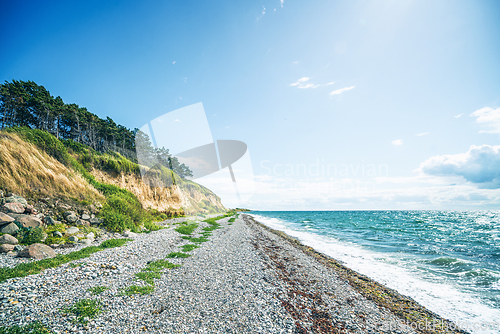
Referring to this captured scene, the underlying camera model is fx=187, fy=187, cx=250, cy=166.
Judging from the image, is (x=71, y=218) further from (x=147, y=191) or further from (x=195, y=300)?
(x=147, y=191)

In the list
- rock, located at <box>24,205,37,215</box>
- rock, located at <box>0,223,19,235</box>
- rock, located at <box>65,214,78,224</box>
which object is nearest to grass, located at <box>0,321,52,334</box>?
rock, located at <box>0,223,19,235</box>

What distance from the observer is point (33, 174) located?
16.0m

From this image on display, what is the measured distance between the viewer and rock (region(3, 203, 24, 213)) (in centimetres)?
1260

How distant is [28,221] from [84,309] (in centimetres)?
1133

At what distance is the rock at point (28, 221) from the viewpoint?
12.4 meters

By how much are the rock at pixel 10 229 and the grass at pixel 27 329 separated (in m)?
10.2

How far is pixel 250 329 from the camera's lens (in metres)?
6.41

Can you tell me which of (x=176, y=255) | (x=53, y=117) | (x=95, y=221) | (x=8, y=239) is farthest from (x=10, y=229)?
(x=53, y=117)

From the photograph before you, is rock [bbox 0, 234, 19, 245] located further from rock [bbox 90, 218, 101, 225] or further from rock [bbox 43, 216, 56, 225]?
rock [bbox 90, 218, 101, 225]

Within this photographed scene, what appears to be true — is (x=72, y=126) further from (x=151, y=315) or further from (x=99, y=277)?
(x=151, y=315)

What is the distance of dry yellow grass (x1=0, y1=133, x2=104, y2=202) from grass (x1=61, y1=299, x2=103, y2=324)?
14.5 m

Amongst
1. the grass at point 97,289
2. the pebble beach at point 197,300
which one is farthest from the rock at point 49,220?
the grass at point 97,289

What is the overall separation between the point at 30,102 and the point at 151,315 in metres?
48.0

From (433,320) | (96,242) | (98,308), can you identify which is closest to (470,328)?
(433,320)
